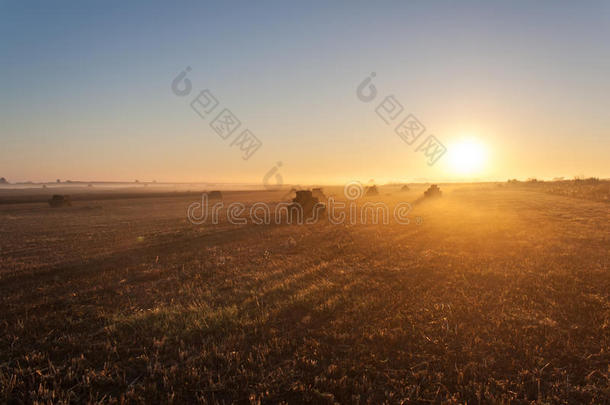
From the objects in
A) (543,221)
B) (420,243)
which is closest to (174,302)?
(420,243)

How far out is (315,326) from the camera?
5312 millimetres

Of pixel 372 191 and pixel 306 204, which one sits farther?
pixel 372 191

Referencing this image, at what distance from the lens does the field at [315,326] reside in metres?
3.68

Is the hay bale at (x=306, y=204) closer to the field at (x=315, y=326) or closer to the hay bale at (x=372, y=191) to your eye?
the field at (x=315, y=326)

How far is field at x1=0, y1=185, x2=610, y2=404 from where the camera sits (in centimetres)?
368

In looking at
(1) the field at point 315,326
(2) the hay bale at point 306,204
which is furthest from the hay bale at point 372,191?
(1) the field at point 315,326

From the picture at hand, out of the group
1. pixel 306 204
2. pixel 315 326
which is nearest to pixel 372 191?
pixel 306 204

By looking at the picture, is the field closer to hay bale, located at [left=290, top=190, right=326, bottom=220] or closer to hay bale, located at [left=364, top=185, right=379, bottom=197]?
hay bale, located at [left=290, top=190, right=326, bottom=220]

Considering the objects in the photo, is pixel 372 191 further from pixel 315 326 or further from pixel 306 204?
pixel 315 326

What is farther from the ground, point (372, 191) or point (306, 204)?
point (372, 191)

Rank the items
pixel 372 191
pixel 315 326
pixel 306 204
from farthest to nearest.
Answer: pixel 372 191 → pixel 306 204 → pixel 315 326

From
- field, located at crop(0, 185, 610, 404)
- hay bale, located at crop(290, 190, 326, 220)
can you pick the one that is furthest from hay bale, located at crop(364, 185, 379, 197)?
field, located at crop(0, 185, 610, 404)

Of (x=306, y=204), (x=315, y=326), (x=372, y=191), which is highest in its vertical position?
(x=372, y=191)

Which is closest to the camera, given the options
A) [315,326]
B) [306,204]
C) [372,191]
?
[315,326]
